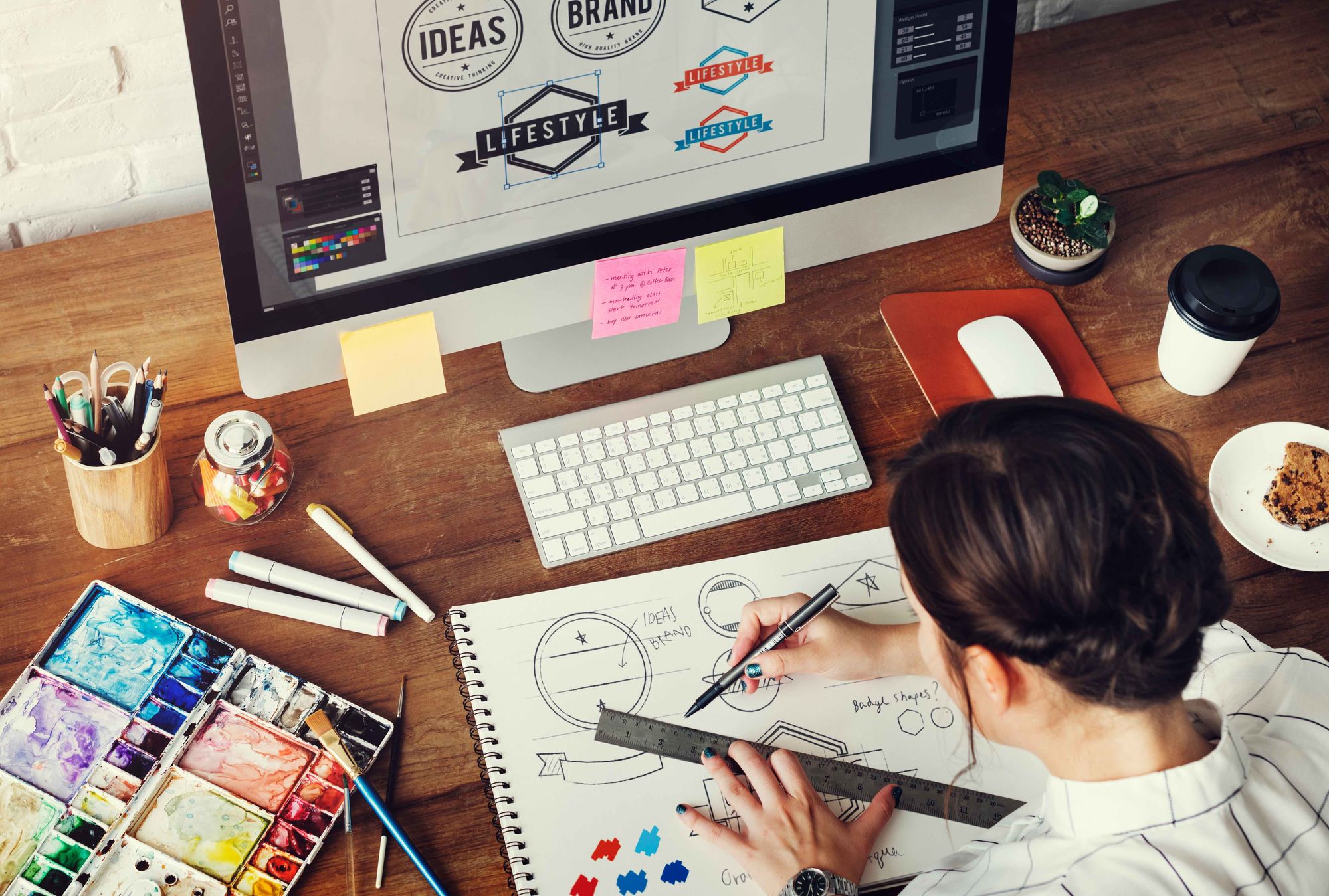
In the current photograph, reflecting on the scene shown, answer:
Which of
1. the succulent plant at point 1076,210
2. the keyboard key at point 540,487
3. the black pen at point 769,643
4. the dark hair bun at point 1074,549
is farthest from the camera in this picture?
the succulent plant at point 1076,210

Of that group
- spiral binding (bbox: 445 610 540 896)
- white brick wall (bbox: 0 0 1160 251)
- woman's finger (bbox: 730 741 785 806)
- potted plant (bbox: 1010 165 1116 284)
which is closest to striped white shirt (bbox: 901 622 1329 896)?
woman's finger (bbox: 730 741 785 806)

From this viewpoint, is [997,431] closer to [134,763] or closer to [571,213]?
[571,213]

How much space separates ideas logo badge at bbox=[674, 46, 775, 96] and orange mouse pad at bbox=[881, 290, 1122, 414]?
1.08 ft

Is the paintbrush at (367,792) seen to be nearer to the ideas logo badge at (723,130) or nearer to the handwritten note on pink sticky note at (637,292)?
the handwritten note on pink sticky note at (637,292)

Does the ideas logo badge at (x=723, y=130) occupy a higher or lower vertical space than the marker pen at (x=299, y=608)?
higher

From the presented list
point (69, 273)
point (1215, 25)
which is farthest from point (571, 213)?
point (1215, 25)

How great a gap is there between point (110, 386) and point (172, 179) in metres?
0.43

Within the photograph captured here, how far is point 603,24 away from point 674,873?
66 cm

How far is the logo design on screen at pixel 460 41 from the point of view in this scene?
83 cm

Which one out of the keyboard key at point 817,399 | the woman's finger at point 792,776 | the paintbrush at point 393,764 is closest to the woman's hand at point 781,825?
the woman's finger at point 792,776

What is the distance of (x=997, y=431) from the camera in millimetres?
716

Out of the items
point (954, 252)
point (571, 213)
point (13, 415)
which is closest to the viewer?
point (571, 213)

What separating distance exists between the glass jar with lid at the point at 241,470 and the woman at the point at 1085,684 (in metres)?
0.47

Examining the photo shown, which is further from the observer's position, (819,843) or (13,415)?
(13,415)
